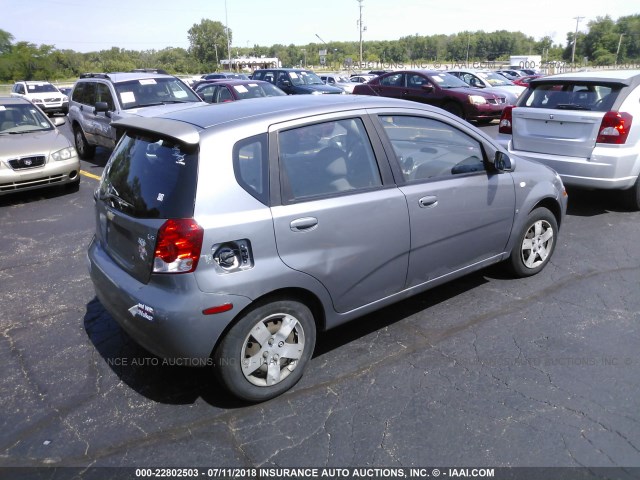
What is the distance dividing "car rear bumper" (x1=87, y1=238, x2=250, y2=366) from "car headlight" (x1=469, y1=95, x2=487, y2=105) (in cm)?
1313

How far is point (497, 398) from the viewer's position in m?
Result: 3.06

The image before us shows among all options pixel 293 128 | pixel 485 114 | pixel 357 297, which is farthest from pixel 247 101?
pixel 485 114

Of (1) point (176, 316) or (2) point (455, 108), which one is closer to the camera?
(1) point (176, 316)

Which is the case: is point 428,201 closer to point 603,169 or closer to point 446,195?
point 446,195

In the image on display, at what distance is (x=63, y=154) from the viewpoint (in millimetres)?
8188

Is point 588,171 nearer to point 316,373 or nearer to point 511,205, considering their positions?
point 511,205

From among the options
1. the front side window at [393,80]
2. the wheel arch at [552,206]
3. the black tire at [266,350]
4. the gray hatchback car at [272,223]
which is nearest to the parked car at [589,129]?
the wheel arch at [552,206]

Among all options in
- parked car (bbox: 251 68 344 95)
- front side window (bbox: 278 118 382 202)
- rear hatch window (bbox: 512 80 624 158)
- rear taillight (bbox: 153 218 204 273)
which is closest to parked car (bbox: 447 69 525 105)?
parked car (bbox: 251 68 344 95)

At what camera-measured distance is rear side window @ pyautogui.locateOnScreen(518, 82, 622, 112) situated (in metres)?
6.17

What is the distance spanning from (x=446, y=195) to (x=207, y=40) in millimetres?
124851

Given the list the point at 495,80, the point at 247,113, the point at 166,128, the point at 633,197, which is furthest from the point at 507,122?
the point at 495,80

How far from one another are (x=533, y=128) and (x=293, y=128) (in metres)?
4.65

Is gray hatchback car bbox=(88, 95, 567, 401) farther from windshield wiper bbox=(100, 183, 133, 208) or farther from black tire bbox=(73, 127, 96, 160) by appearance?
black tire bbox=(73, 127, 96, 160)

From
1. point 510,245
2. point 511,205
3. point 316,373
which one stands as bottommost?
point 316,373
